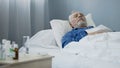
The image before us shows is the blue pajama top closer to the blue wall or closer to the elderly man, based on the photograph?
the elderly man

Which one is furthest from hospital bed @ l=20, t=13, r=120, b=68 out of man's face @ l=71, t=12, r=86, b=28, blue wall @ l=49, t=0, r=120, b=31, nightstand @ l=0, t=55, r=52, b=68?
blue wall @ l=49, t=0, r=120, b=31

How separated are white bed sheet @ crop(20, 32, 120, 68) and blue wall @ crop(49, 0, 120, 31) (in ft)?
3.32

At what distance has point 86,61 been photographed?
1794 millimetres

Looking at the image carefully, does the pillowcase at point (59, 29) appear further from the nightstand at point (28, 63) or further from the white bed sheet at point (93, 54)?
the nightstand at point (28, 63)

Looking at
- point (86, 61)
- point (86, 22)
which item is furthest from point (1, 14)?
point (86, 61)

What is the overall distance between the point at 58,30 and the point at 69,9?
770mm

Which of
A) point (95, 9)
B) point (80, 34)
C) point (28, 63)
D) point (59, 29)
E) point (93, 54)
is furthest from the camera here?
point (95, 9)

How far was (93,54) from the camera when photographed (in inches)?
74.0

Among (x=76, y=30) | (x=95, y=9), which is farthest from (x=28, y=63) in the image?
(x=95, y=9)

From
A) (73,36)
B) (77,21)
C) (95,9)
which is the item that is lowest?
(73,36)

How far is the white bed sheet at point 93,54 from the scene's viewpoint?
1734 mm

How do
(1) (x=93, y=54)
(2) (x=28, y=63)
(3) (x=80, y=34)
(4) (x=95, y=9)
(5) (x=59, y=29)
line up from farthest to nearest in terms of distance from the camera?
(4) (x=95, y=9)
(5) (x=59, y=29)
(3) (x=80, y=34)
(1) (x=93, y=54)
(2) (x=28, y=63)

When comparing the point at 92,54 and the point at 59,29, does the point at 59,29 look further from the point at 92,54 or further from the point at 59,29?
the point at 92,54

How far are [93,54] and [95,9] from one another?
1.37m
